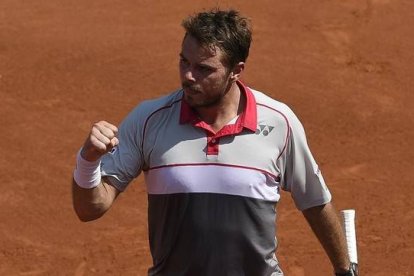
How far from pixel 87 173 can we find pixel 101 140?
0.81 ft

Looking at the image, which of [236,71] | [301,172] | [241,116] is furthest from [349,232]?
[236,71]

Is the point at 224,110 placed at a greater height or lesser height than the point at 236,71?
lesser

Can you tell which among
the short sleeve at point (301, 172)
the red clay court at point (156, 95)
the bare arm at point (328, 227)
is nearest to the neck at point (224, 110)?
the short sleeve at point (301, 172)

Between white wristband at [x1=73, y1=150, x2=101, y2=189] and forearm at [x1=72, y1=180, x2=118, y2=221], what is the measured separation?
0.03 meters

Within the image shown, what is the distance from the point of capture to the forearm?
4.95m

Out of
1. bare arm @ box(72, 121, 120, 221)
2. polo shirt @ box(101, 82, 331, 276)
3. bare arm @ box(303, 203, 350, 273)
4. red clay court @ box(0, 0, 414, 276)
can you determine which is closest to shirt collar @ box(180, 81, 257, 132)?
polo shirt @ box(101, 82, 331, 276)

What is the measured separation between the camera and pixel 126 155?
5133 millimetres

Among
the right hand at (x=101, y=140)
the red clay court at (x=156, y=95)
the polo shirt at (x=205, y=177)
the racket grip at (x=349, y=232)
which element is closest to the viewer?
the right hand at (x=101, y=140)

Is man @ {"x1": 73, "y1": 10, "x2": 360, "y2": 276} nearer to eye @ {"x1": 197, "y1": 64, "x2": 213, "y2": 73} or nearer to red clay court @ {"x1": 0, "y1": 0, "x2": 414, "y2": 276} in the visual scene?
eye @ {"x1": 197, "y1": 64, "x2": 213, "y2": 73}

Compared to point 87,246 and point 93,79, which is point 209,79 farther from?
point 93,79

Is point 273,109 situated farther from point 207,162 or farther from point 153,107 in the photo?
point 153,107

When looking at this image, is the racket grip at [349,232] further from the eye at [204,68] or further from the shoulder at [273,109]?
the eye at [204,68]

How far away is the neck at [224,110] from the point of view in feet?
16.9

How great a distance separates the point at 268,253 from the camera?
5242 millimetres
